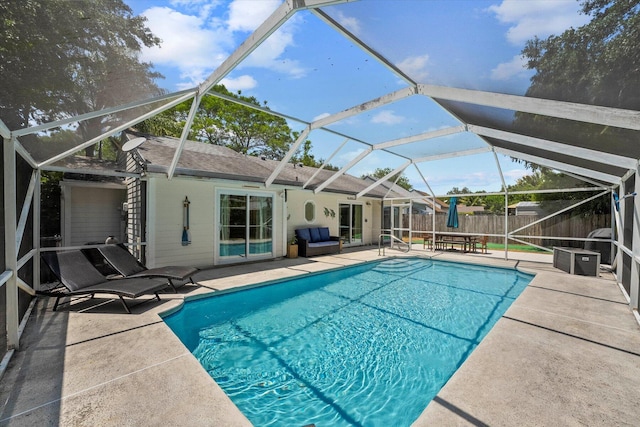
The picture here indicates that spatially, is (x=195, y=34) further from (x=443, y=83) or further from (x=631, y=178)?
(x=631, y=178)

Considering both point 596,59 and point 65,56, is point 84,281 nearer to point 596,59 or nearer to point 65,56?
point 65,56

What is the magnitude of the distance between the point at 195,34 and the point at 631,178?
8.44 meters

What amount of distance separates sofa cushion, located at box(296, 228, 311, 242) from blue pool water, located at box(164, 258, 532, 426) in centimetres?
361

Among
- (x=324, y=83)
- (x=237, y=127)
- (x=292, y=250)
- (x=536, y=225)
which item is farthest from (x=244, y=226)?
(x=237, y=127)

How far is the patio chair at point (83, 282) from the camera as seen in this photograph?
4316 mm

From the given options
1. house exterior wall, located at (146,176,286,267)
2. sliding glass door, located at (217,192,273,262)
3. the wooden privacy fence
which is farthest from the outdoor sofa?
the wooden privacy fence

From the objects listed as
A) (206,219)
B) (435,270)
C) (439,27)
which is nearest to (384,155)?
(435,270)

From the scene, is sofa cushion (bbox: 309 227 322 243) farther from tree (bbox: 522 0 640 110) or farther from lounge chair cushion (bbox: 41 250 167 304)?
tree (bbox: 522 0 640 110)

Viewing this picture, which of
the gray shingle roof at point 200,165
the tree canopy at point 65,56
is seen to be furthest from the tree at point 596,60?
the gray shingle roof at point 200,165

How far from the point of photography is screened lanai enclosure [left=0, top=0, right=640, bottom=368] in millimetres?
2275

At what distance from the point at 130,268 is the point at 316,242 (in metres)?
6.86

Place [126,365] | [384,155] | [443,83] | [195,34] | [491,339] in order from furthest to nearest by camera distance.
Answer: [384,155]
[443,83]
[195,34]
[491,339]
[126,365]

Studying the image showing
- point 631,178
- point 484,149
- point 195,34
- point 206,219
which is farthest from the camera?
point 484,149

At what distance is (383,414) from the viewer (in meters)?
2.72
